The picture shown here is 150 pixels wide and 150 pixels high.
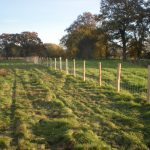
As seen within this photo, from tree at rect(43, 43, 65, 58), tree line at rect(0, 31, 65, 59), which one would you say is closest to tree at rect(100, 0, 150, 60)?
tree at rect(43, 43, 65, 58)

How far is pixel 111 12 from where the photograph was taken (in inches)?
3049

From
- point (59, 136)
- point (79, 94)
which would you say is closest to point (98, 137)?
point (59, 136)

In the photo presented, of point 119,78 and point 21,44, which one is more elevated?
point 21,44

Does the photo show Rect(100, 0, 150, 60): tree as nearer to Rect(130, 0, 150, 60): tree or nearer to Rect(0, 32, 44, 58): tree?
Rect(130, 0, 150, 60): tree

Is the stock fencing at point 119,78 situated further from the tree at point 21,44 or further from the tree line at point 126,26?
the tree at point 21,44

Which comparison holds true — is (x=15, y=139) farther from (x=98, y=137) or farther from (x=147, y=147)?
(x=147, y=147)

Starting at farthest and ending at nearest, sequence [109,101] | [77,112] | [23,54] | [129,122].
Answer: [23,54] < [109,101] < [77,112] < [129,122]

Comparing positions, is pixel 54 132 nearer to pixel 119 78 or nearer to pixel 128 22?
pixel 119 78

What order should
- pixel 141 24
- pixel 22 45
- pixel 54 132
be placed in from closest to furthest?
pixel 54 132 → pixel 141 24 → pixel 22 45

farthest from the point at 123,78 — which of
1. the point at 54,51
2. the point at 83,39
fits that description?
the point at 54,51

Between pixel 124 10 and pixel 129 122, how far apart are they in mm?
65798

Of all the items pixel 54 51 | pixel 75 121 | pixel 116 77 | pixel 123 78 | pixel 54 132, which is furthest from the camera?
pixel 54 51

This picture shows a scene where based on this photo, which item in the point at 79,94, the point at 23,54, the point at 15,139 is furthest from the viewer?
the point at 23,54

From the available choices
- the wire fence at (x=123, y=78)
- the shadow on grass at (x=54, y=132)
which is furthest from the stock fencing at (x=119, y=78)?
the shadow on grass at (x=54, y=132)
